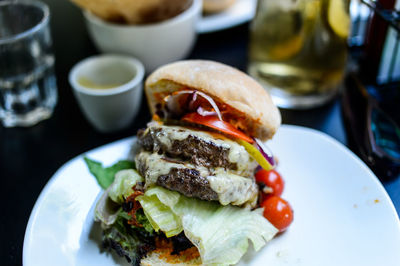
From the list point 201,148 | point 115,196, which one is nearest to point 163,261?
point 115,196

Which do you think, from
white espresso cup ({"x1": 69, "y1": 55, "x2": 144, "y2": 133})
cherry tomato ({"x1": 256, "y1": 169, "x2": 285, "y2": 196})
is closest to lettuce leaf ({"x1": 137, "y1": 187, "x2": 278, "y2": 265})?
cherry tomato ({"x1": 256, "y1": 169, "x2": 285, "y2": 196})

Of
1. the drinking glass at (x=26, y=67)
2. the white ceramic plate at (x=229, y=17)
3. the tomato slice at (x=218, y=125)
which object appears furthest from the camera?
the white ceramic plate at (x=229, y=17)

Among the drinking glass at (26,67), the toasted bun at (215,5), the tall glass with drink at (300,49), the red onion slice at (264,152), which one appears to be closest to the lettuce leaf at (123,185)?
the red onion slice at (264,152)

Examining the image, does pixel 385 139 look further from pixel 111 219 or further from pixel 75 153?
pixel 75 153

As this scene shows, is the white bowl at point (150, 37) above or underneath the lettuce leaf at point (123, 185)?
above

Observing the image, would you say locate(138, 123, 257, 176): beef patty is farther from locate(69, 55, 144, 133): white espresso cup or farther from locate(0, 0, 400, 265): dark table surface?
locate(0, 0, 400, 265): dark table surface

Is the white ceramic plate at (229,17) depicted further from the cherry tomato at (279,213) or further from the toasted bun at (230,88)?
the cherry tomato at (279,213)

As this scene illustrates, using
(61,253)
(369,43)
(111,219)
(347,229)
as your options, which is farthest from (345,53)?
(61,253)

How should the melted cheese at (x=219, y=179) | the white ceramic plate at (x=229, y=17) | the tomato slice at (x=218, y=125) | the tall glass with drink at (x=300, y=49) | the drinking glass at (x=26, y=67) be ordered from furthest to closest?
the white ceramic plate at (x=229, y=17) < the drinking glass at (x=26, y=67) < the tall glass with drink at (x=300, y=49) < the tomato slice at (x=218, y=125) < the melted cheese at (x=219, y=179)
